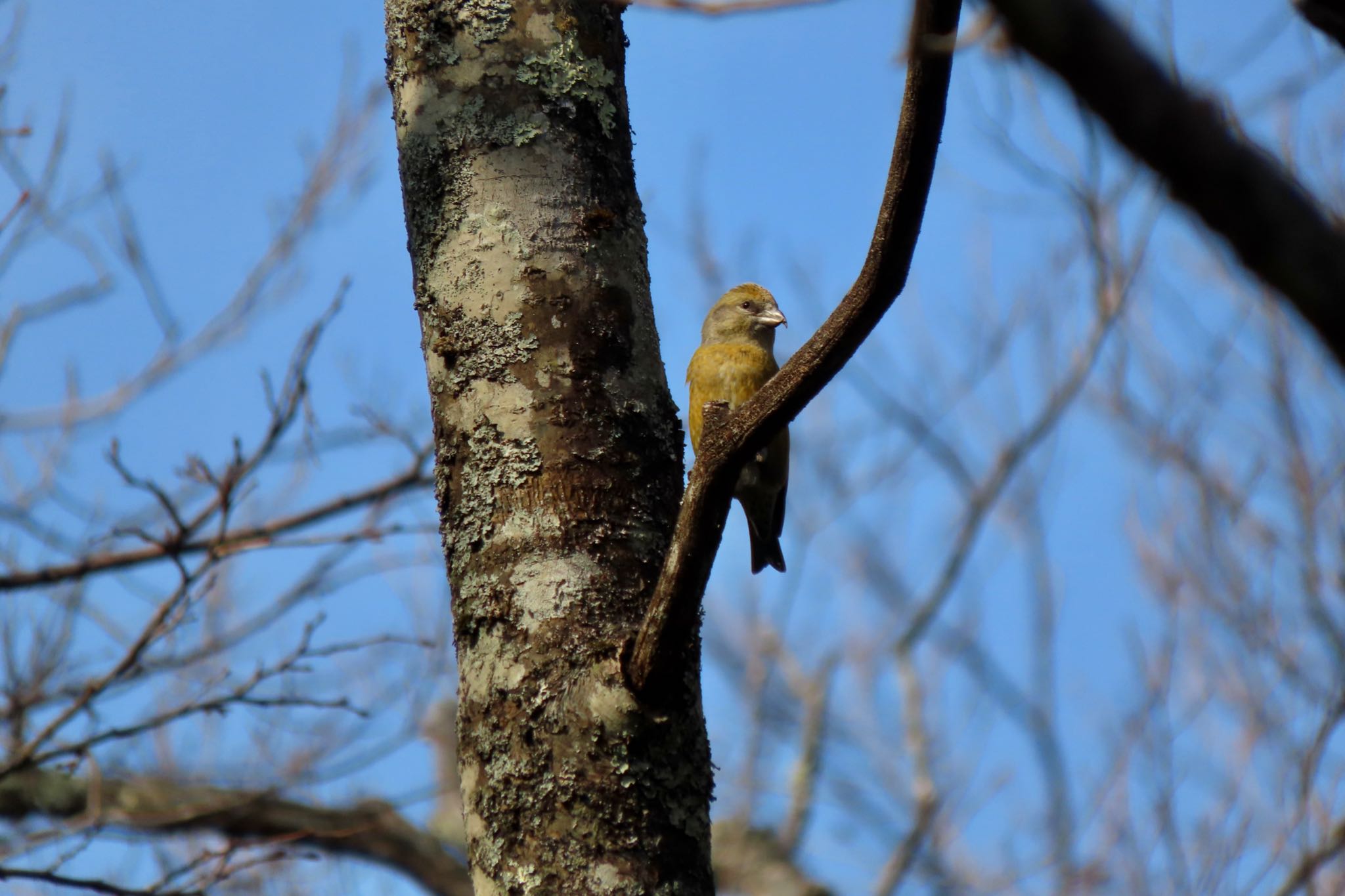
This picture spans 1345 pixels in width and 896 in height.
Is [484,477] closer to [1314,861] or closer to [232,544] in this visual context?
[232,544]

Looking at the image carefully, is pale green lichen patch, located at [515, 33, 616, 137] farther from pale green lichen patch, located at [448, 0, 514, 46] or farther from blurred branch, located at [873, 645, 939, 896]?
blurred branch, located at [873, 645, 939, 896]

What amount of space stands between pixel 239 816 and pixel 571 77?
3.92 meters

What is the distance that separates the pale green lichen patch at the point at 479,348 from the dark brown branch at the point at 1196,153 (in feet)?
5.49

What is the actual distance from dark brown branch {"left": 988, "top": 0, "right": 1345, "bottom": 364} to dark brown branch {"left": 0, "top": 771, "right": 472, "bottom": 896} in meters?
3.61

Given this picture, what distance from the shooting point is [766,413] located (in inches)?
87.6

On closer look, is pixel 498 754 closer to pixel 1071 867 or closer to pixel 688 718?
pixel 688 718

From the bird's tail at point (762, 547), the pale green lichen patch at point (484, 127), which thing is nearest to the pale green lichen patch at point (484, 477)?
the pale green lichen patch at point (484, 127)

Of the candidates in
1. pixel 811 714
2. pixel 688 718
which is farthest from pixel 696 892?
pixel 811 714

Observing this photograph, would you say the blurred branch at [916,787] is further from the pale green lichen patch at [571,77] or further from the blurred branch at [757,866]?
the pale green lichen patch at [571,77]

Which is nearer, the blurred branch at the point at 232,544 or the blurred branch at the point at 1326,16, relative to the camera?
the blurred branch at the point at 1326,16

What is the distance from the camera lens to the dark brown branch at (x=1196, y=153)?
3.30 feet

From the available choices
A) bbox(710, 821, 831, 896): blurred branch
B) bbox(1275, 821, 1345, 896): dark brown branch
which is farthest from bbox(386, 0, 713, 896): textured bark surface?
bbox(710, 821, 831, 896): blurred branch

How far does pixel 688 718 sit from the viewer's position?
2432 mm

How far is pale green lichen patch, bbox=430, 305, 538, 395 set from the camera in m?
2.63
